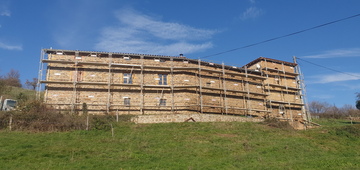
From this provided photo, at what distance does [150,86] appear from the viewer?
28.0 m

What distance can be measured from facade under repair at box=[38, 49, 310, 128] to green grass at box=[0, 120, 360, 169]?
6545 millimetres

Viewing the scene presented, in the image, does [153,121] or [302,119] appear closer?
[153,121]

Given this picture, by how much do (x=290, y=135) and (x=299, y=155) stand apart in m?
6.43

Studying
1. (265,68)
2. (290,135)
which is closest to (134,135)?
(290,135)

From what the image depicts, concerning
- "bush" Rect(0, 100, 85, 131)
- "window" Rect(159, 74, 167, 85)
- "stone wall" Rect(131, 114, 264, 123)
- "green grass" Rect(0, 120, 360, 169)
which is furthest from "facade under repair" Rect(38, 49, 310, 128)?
"green grass" Rect(0, 120, 360, 169)

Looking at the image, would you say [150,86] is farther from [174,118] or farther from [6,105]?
[6,105]

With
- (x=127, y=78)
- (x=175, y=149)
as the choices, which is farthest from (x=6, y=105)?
(x=175, y=149)

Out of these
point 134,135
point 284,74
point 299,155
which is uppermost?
point 284,74

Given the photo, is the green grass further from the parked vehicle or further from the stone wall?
the parked vehicle

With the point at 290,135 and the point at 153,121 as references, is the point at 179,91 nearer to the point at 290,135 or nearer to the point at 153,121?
the point at 153,121

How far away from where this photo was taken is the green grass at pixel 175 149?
11.7 m

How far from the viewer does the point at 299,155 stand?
14.7 m

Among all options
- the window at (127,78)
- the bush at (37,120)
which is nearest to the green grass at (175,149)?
the bush at (37,120)

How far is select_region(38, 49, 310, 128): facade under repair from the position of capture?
26344mm
